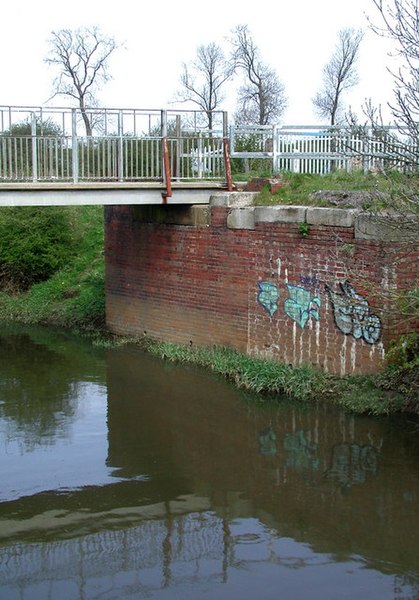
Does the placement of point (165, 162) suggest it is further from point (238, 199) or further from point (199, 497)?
point (199, 497)

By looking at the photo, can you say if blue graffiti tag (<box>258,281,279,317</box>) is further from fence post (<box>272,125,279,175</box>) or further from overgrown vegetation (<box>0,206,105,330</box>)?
overgrown vegetation (<box>0,206,105,330</box>)

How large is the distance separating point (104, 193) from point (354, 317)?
526cm

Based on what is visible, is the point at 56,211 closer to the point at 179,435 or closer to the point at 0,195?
the point at 0,195

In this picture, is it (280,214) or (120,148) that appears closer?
(280,214)

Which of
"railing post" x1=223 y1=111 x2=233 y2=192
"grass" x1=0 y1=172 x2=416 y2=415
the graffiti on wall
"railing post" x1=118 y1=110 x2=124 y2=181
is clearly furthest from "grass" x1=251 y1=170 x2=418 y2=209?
"railing post" x1=118 y1=110 x2=124 y2=181

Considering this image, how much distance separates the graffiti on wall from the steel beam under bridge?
4116mm

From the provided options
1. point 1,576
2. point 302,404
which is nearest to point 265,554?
point 1,576

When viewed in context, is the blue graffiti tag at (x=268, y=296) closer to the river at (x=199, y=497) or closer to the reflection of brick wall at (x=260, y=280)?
the reflection of brick wall at (x=260, y=280)

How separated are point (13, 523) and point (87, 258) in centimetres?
1509

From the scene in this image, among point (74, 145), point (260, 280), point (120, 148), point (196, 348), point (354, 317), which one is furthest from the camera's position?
point (196, 348)

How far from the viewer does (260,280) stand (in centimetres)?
1395

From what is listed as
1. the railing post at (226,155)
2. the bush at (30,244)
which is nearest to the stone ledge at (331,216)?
the railing post at (226,155)

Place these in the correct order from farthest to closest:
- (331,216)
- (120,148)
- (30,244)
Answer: (30,244) < (120,148) < (331,216)

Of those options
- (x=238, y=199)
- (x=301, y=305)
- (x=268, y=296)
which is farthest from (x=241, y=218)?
(x=301, y=305)
